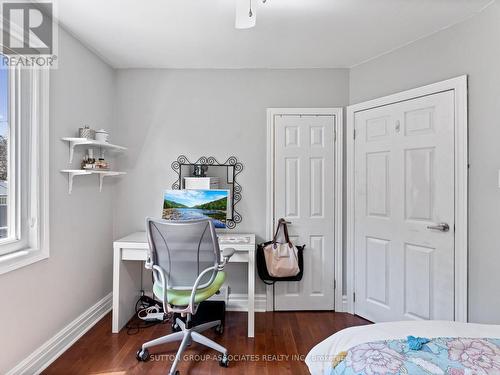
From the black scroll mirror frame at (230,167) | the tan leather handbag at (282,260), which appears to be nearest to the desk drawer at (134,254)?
the black scroll mirror frame at (230,167)

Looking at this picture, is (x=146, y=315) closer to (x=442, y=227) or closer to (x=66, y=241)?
(x=66, y=241)

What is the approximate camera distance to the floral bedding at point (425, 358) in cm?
82

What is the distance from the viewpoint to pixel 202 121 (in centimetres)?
266

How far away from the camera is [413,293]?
2.15 meters

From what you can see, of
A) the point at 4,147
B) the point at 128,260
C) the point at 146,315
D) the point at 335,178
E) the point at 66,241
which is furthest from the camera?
the point at 335,178

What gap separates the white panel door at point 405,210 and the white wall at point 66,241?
8.02 ft

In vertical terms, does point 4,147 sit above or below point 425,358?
above

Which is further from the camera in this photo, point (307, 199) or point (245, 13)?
point (307, 199)

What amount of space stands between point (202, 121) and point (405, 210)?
80.8 inches

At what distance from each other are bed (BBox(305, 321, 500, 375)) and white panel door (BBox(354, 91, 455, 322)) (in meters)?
0.99

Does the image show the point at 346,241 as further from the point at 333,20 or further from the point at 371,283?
the point at 333,20

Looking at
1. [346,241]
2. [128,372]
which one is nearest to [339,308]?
[346,241]

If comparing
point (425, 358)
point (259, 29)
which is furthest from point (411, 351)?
point (259, 29)

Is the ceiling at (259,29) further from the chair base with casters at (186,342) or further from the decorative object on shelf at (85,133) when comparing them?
the chair base with casters at (186,342)
